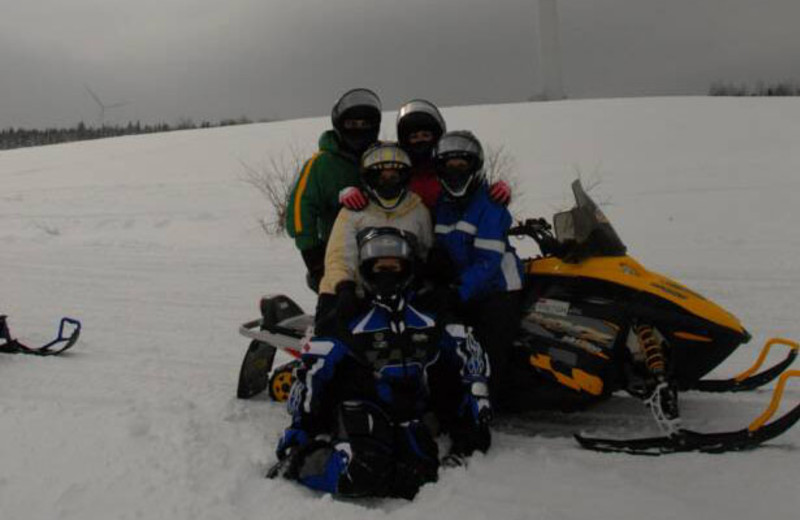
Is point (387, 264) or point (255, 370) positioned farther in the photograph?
point (255, 370)

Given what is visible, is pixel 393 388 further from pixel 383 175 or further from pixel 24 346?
pixel 24 346

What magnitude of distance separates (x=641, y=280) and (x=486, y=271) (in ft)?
2.61

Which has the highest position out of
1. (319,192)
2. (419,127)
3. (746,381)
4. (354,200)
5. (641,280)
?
(419,127)

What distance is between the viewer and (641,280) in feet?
12.3

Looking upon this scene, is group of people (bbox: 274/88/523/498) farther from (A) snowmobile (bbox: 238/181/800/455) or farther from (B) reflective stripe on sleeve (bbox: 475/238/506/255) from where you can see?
(A) snowmobile (bbox: 238/181/800/455)

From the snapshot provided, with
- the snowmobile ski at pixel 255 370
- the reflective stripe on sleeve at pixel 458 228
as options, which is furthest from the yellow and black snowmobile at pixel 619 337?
the snowmobile ski at pixel 255 370

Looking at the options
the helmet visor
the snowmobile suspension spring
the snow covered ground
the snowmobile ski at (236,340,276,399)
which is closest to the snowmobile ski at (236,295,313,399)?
the snowmobile ski at (236,340,276,399)

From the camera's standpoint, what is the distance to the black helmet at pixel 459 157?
3996 millimetres

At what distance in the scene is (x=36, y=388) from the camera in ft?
15.0

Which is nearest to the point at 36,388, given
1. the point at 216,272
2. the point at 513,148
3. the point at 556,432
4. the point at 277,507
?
the point at 277,507

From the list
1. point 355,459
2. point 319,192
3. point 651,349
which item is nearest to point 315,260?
point 319,192

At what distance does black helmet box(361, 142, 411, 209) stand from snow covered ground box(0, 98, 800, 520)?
4.59 ft

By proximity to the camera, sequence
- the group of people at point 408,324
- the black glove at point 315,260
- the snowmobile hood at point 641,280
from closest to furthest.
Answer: the group of people at point 408,324, the snowmobile hood at point 641,280, the black glove at point 315,260

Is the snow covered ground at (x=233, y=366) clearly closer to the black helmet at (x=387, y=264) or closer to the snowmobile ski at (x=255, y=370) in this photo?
the snowmobile ski at (x=255, y=370)
